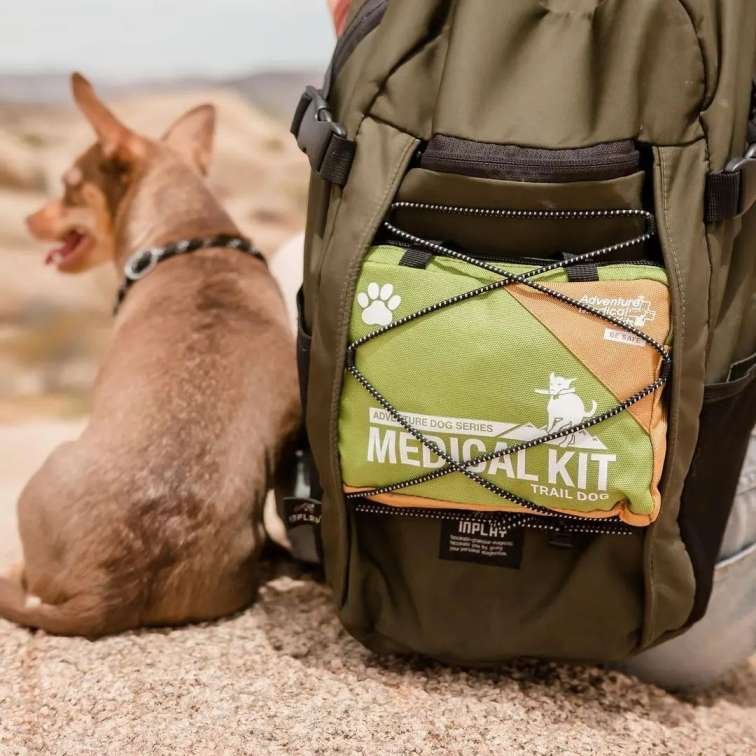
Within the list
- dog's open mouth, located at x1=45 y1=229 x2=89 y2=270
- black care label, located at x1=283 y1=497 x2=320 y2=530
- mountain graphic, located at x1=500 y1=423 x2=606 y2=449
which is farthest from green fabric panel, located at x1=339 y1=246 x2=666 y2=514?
dog's open mouth, located at x1=45 y1=229 x2=89 y2=270

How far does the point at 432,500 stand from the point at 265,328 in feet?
1.90

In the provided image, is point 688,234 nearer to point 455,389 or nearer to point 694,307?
point 694,307

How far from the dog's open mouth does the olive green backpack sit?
984mm

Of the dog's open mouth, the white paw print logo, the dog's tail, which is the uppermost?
the white paw print logo

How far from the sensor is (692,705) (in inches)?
55.9

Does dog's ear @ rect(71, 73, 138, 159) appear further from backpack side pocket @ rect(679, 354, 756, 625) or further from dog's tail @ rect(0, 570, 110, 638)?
backpack side pocket @ rect(679, 354, 756, 625)

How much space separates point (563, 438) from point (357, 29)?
59cm

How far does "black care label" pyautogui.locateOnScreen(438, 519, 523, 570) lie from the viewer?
122 centimetres

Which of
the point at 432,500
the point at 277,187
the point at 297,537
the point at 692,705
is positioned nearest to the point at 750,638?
the point at 692,705

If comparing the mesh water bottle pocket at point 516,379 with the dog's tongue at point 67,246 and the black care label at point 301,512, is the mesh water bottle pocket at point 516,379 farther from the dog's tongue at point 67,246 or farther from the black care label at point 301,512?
the dog's tongue at point 67,246

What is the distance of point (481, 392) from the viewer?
109 centimetres

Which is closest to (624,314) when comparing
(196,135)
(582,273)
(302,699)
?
(582,273)

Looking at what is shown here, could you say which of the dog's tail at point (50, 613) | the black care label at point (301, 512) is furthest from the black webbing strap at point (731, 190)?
the dog's tail at point (50, 613)

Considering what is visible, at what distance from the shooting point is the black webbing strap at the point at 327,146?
3.74ft
